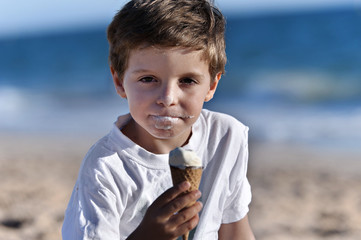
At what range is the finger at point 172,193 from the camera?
174cm

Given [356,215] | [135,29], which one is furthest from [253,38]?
[135,29]

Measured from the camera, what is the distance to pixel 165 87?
75.7 inches

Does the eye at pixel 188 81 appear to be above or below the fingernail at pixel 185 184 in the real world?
above

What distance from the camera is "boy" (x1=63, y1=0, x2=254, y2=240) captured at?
Answer: 1.92 metres

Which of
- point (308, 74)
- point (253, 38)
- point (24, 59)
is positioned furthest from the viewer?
point (24, 59)

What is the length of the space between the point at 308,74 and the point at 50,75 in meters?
9.46

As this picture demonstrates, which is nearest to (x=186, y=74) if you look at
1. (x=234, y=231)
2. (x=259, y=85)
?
(x=234, y=231)

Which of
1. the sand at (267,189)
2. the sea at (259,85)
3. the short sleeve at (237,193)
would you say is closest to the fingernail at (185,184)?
the short sleeve at (237,193)

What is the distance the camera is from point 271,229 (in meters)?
4.88

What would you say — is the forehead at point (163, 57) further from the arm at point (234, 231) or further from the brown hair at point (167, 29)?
the arm at point (234, 231)

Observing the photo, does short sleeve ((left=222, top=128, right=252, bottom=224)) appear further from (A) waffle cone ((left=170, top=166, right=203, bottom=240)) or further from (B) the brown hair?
(A) waffle cone ((left=170, top=166, right=203, bottom=240))

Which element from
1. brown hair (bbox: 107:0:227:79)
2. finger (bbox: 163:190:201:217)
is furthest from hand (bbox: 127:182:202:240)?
brown hair (bbox: 107:0:227:79)

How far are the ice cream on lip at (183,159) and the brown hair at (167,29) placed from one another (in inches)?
15.7

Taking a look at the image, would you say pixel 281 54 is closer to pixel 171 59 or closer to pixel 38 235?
pixel 38 235
